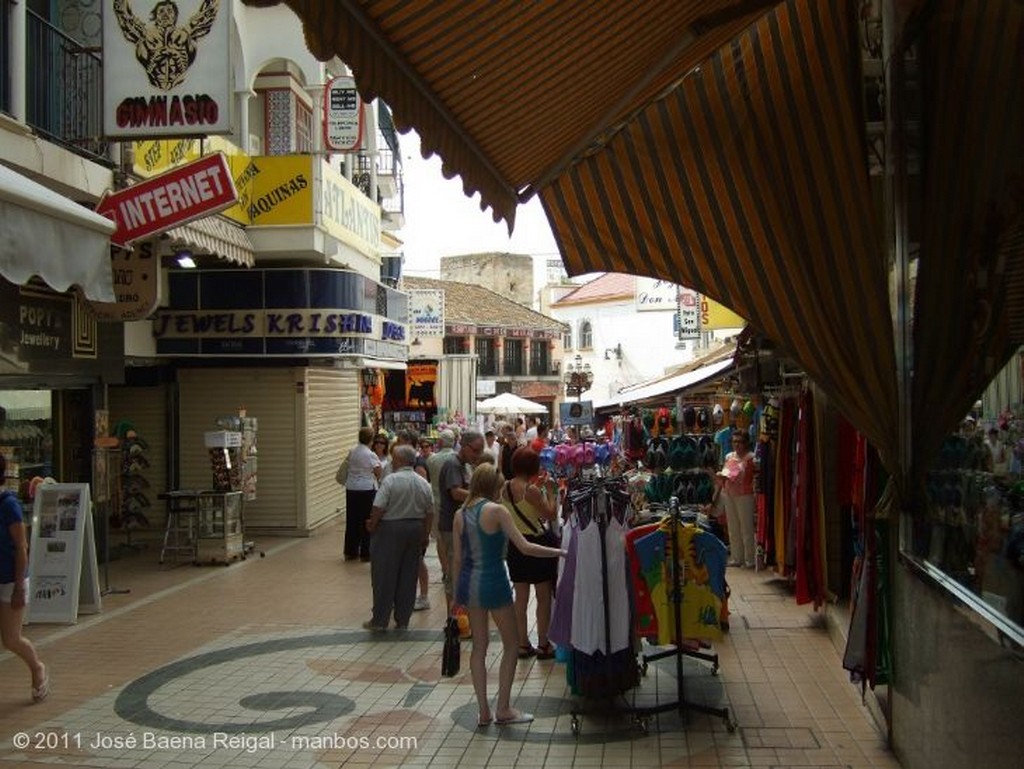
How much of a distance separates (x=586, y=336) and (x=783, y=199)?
50.5 metres

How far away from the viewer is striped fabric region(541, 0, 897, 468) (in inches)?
173

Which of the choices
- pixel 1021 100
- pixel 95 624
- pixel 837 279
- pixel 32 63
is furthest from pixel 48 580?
pixel 1021 100

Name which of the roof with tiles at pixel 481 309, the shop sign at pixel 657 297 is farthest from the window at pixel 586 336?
the shop sign at pixel 657 297

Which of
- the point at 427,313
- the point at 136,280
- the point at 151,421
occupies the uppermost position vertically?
the point at 427,313

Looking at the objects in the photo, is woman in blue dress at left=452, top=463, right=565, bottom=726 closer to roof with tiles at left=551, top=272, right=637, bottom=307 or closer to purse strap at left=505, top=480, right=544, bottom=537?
purse strap at left=505, top=480, right=544, bottom=537

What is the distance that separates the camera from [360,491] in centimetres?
1312

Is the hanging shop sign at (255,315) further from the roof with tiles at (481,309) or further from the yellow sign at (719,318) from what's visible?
the roof with tiles at (481,309)

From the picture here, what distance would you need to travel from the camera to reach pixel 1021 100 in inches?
134

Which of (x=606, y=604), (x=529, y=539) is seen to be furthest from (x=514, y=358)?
(x=606, y=604)

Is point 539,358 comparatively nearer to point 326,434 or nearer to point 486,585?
point 326,434

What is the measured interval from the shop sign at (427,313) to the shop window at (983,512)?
89.2 ft

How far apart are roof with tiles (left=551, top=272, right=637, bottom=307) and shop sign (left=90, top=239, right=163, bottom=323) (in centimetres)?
3942

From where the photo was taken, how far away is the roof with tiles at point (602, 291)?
167 ft

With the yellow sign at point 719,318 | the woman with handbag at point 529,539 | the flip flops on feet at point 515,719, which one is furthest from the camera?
the yellow sign at point 719,318
